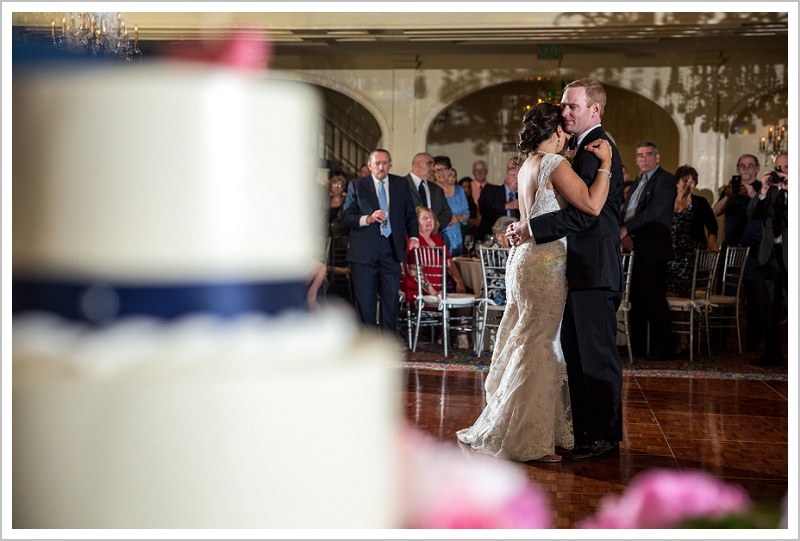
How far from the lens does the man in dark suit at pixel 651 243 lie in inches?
277

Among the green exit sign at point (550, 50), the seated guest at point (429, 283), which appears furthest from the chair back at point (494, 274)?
the green exit sign at point (550, 50)

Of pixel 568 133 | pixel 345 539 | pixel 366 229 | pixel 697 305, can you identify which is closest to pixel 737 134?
pixel 697 305

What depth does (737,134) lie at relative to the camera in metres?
12.3

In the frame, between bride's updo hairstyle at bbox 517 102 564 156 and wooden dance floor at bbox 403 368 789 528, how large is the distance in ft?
4.72

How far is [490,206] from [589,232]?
Result: 6440 millimetres

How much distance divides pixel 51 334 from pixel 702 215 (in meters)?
7.69

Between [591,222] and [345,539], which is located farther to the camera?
[591,222]

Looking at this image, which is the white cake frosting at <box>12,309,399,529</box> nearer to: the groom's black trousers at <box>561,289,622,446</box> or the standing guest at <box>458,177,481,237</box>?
the groom's black trousers at <box>561,289,622,446</box>

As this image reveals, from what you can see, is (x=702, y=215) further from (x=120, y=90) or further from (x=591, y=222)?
(x=120, y=90)

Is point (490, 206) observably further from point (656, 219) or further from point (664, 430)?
point (664, 430)

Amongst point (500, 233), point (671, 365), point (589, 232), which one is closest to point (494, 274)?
point (500, 233)

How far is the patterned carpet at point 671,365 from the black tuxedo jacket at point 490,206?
9.19ft

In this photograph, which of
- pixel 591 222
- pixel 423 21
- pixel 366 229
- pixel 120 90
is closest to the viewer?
pixel 120 90

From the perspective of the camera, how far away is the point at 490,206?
403 inches
